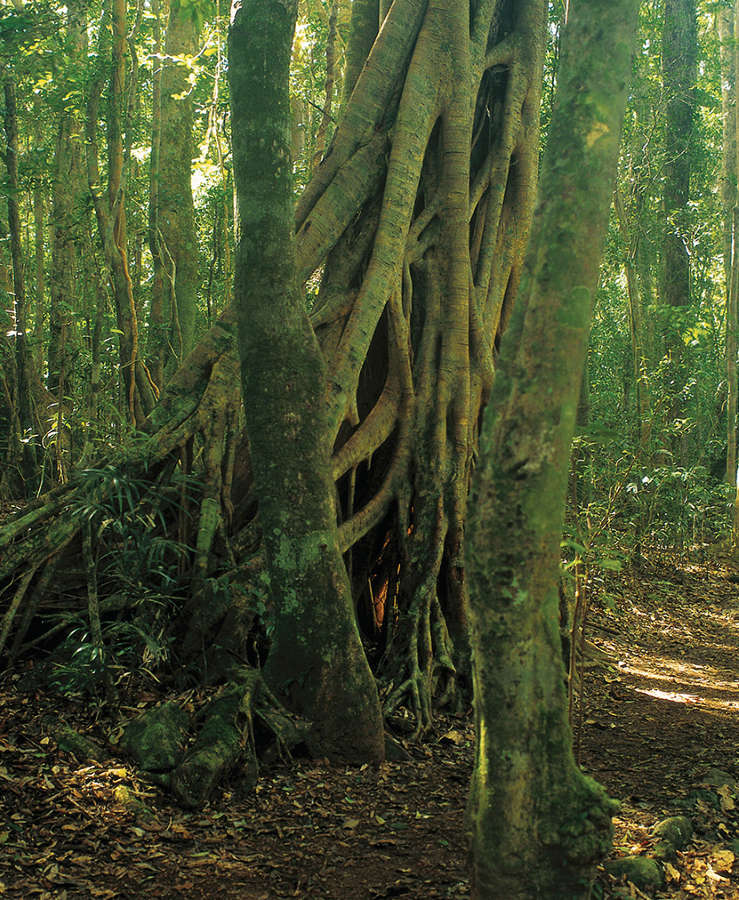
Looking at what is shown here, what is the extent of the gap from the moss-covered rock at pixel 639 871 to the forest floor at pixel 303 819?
0.04 metres

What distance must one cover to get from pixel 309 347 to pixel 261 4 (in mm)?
1553

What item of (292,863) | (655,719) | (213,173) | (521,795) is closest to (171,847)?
(292,863)

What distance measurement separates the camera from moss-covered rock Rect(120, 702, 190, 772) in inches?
140

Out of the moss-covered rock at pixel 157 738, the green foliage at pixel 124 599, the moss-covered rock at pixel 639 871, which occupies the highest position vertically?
the green foliage at pixel 124 599

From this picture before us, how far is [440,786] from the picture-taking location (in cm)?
397

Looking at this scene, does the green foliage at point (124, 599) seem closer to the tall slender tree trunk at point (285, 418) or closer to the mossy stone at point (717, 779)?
the tall slender tree trunk at point (285, 418)

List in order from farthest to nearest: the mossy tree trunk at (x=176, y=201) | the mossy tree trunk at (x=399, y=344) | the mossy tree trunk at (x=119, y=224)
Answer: the mossy tree trunk at (x=176, y=201), the mossy tree trunk at (x=119, y=224), the mossy tree trunk at (x=399, y=344)

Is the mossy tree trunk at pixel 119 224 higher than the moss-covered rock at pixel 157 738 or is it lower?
higher

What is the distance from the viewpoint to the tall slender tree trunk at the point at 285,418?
3.69 m

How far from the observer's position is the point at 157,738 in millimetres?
3627

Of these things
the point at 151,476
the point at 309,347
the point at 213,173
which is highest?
the point at 213,173

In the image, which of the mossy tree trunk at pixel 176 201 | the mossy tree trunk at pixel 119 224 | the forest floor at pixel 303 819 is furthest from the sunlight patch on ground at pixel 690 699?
the mossy tree trunk at pixel 176 201

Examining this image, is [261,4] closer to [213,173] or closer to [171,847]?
[171,847]

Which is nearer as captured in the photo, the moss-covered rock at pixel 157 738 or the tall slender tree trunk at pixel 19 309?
the moss-covered rock at pixel 157 738
